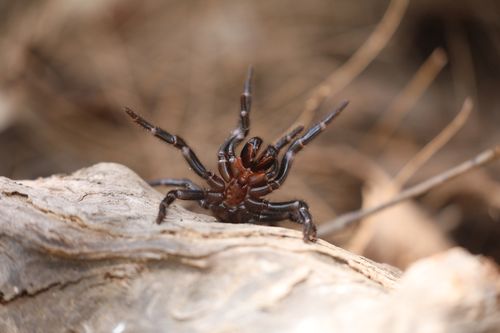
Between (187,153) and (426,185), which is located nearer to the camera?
Answer: (187,153)

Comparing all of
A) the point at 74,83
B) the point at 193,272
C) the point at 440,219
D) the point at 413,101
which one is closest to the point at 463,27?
the point at 413,101

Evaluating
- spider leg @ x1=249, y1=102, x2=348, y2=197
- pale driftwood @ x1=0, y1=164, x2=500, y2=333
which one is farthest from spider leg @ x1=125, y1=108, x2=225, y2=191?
pale driftwood @ x1=0, y1=164, x2=500, y2=333

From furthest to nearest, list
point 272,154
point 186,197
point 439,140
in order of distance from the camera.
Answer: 1. point 439,140
2. point 272,154
3. point 186,197

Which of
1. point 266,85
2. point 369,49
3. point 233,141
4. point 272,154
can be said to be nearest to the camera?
point 272,154

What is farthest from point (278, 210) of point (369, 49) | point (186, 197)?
point (369, 49)

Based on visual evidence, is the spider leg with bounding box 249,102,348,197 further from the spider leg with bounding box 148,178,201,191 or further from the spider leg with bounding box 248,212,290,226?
the spider leg with bounding box 148,178,201,191

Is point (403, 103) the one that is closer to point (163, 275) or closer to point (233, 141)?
point (233, 141)

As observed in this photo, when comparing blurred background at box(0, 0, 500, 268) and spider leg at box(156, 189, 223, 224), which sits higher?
blurred background at box(0, 0, 500, 268)
